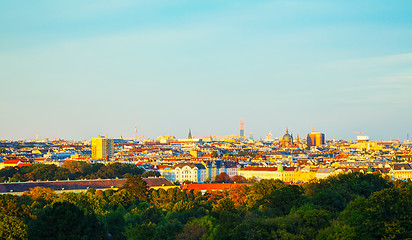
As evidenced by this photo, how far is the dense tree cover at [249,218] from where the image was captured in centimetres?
3338

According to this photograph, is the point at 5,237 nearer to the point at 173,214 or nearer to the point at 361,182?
the point at 173,214

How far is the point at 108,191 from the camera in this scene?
79.8 metres

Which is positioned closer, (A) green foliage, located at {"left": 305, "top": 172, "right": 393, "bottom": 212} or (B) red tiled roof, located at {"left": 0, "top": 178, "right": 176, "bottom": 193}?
(A) green foliage, located at {"left": 305, "top": 172, "right": 393, "bottom": 212}

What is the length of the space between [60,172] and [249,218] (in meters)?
61.1

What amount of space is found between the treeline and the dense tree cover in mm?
32996

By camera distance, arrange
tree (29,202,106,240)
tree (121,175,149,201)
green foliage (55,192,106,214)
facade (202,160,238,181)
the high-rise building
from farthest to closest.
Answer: the high-rise building, facade (202,160,238,181), tree (121,175,149,201), green foliage (55,192,106,214), tree (29,202,106,240)

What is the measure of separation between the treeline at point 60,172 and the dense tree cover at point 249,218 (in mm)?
32996

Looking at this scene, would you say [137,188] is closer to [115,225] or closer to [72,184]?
[72,184]

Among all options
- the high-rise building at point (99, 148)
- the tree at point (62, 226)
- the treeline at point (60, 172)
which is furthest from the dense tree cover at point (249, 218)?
the high-rise building at point (99, 148)

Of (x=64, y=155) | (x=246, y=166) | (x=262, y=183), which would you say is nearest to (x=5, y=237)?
(x=262, y=183)

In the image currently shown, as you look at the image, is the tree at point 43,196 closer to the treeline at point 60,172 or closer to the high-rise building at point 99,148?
the treeline at point 60,172

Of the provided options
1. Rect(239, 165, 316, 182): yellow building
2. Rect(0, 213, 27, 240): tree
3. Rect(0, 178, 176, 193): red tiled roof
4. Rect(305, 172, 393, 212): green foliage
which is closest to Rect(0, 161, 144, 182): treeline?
Rect(0, 178, 176, 193): red tiled roof

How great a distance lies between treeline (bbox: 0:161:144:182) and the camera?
97000 millimetres

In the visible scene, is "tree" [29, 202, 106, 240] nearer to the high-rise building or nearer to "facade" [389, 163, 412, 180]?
"facade" [389, 163, 412, 180]
